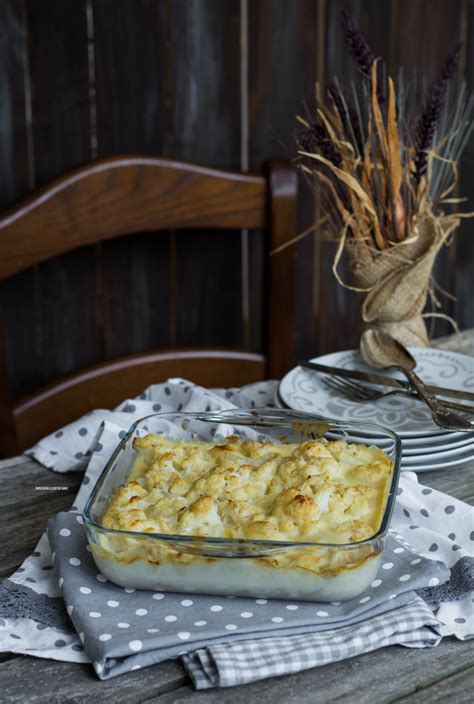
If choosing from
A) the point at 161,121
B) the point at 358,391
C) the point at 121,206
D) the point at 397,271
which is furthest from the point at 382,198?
the point at 161,121

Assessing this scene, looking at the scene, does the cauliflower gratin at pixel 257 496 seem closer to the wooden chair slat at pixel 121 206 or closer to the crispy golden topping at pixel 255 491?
the crispy golden topping at pixel 255 491

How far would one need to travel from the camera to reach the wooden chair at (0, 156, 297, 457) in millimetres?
1361

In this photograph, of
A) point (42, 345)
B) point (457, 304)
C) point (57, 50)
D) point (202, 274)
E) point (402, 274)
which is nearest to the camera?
point (402, 274)

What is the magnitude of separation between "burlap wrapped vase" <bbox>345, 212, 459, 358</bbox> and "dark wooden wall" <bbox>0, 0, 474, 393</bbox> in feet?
1.88

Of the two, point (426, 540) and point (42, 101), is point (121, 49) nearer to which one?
point (42, 101)

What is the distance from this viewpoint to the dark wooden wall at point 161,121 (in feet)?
5.91

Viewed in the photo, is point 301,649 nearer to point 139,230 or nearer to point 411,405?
point 411,405

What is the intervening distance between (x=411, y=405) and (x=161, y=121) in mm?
1088

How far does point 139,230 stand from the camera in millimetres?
1485

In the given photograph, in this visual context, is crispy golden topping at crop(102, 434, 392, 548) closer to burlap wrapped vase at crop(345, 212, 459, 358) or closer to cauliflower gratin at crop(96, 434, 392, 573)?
cauliflower gratin at crop(96, 434, 392, 573)

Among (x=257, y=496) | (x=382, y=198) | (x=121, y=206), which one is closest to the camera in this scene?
(x=257, y=496)

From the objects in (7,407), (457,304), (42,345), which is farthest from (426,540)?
(457,304)

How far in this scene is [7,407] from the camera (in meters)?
1.37

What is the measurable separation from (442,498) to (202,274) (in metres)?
1.32
